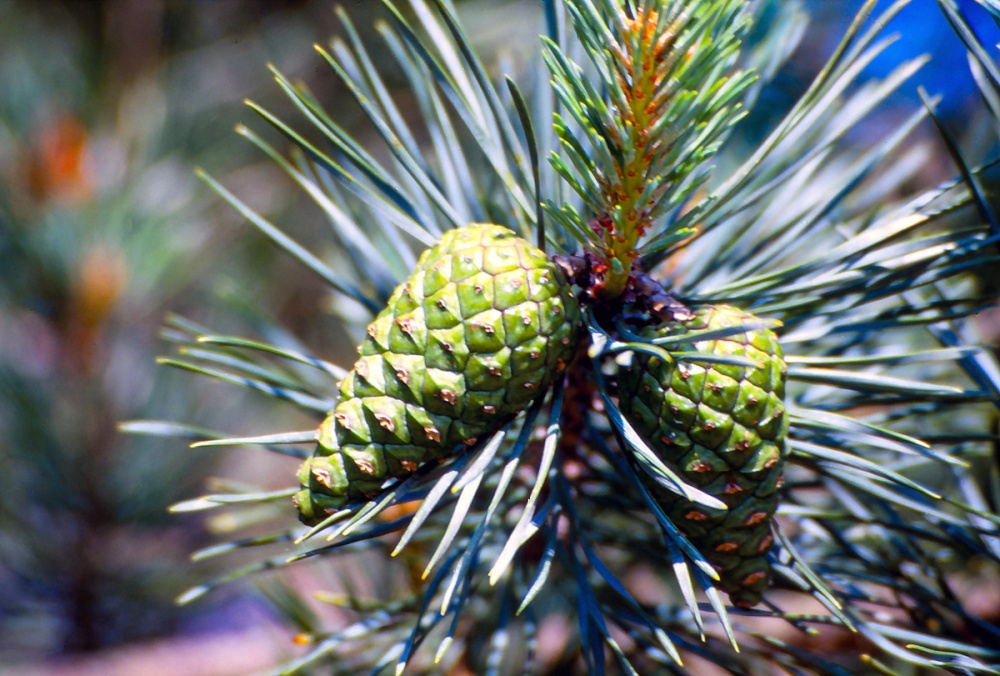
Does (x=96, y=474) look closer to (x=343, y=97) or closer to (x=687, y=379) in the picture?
(x=343, y=97)

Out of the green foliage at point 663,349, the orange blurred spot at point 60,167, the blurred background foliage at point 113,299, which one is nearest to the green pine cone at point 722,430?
the green foliage at point 663,349

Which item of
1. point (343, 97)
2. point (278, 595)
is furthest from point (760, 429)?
point (343, 97)

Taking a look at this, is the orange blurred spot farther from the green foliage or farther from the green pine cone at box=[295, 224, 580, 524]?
the green pine cone at box=[295, 224, 580, 524]

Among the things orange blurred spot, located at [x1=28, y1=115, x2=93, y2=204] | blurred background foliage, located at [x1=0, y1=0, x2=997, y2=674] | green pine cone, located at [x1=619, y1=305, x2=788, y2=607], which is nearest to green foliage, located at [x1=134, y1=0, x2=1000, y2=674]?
green pine cone, located at [x1=619, y1=305, x2=788, y2=607]

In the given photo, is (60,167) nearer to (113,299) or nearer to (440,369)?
(113,299)

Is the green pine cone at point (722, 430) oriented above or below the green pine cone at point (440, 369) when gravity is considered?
below

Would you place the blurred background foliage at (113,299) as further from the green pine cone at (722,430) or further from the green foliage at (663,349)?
the green pine cone at (722,430)
